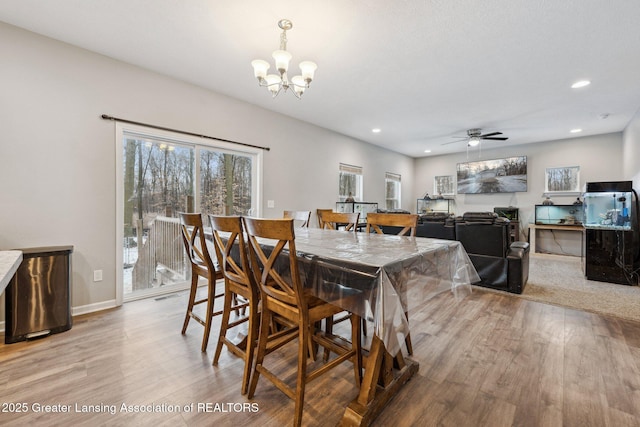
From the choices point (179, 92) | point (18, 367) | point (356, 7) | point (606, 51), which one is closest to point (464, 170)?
point (606, 51)

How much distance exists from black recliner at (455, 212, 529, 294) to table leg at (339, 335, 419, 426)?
255 cm

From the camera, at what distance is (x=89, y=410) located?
1.45m

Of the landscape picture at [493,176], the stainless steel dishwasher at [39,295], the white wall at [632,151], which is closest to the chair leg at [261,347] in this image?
the stainless steel dishwasher at [39,295]

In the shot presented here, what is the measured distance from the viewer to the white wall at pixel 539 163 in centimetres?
548

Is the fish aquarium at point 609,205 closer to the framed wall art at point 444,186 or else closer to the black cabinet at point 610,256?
the black cabinet at point 610,256

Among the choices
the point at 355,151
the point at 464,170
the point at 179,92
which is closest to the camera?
the point at 179,92

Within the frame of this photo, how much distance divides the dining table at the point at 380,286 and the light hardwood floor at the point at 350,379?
0.37ft

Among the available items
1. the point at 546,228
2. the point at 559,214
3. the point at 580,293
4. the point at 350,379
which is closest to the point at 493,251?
the point at 580,293

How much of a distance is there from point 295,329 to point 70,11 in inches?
119

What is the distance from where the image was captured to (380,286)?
45.3 inches

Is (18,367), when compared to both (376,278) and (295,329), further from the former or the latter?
(376,278)

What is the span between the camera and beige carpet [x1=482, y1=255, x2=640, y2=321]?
285cm

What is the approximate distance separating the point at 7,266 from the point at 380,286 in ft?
6.02

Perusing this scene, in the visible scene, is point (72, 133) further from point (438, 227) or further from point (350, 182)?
point (350, 182)
